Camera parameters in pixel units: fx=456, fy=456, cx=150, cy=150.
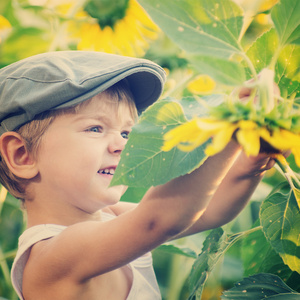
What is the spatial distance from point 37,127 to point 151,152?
278mm

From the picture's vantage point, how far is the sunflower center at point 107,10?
3.38ft

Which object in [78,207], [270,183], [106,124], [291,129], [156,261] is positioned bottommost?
[156,261]

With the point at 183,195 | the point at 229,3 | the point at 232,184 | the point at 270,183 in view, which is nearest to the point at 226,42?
the point at 229,3

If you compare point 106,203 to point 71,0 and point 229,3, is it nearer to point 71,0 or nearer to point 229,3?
point 229,3

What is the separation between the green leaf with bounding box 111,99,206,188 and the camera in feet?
1.32

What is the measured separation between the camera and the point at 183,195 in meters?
0.43

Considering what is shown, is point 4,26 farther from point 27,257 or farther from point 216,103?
point 216,103

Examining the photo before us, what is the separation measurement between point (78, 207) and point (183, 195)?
257mm

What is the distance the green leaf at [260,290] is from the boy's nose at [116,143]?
233 mm

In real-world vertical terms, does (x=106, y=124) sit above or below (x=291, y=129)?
below

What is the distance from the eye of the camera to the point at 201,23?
0.37 meters

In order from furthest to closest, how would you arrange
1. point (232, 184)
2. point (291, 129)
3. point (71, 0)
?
1. point (71, 0)
2. point (232, 184)
3. point (291, 129)

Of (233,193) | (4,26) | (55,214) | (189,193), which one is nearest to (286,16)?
(189,193)

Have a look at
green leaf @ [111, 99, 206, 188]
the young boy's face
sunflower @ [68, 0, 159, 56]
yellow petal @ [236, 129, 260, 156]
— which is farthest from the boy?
sunflower @ [68, 0, 159, 56]
